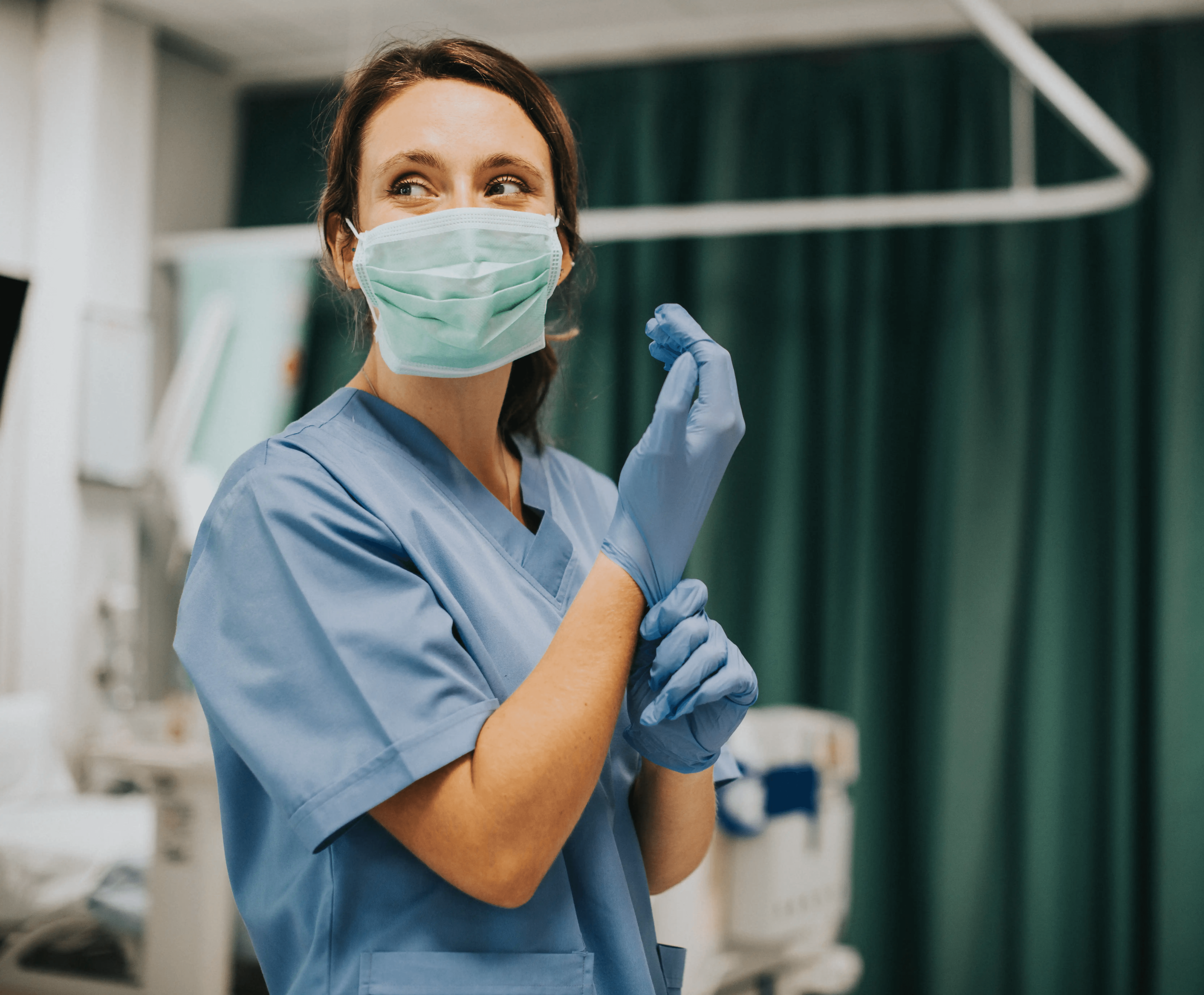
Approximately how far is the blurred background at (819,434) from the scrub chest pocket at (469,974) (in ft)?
6.37

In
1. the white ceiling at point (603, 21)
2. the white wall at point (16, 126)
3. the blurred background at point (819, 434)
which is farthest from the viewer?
the white wall at point (16, 126)

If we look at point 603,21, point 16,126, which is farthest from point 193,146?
point 603,21

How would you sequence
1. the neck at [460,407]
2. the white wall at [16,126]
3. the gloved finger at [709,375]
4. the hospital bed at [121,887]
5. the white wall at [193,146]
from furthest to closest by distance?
the white wall at [193,146]
the white wall at [16,126]
the hospital bed at [121,887]
the neck at [460,407]
the gloved finger at [709,375]

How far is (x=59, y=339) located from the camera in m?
3.26

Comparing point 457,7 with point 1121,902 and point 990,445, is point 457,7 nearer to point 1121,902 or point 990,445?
point 990,445

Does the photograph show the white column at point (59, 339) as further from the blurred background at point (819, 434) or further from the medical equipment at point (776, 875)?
the medical equipment at point (776, 875)

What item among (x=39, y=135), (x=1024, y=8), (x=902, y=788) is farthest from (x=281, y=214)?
(x=902, y=788)

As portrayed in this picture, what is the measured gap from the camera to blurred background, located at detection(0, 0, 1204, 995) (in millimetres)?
2803

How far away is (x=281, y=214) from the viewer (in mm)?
3777

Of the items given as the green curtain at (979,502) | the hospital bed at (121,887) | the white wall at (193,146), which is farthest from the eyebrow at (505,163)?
the white wall at (193,146)

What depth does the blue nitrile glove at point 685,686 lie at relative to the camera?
2.40ft

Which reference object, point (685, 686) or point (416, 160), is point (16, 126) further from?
point (685, 686)

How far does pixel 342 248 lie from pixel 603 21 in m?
2.59

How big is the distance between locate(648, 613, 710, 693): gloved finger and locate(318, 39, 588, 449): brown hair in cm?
34
